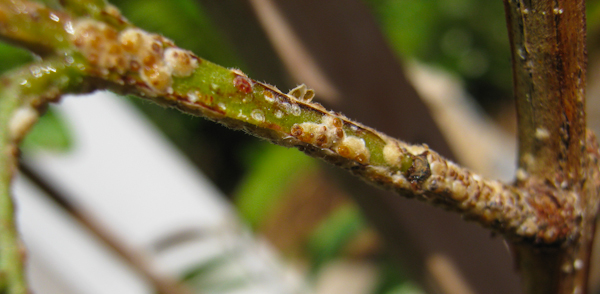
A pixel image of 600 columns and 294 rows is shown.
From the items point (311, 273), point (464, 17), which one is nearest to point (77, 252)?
point (311, 273)

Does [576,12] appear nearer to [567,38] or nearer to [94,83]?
[567,38]

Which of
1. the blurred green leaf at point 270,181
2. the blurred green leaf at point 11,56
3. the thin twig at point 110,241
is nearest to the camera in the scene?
the blurred green leaf at point 11,56

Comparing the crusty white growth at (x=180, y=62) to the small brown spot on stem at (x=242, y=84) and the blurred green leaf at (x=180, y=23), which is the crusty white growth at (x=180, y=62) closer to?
the small brown spot on stem at (x=242, y=84)

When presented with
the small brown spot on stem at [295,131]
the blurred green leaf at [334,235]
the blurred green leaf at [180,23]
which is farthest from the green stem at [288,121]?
the blurred green leaf at [180,23]

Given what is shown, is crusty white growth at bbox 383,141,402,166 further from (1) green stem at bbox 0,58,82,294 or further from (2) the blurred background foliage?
(2) the blurred background foliage

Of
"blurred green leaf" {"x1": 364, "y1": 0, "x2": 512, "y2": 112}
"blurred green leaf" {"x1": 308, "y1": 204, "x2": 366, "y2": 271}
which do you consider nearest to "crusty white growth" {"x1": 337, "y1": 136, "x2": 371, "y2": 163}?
"blurred green leaf" {"x1": 308, "y1": 204, "x2": 366, "y2": 271}
